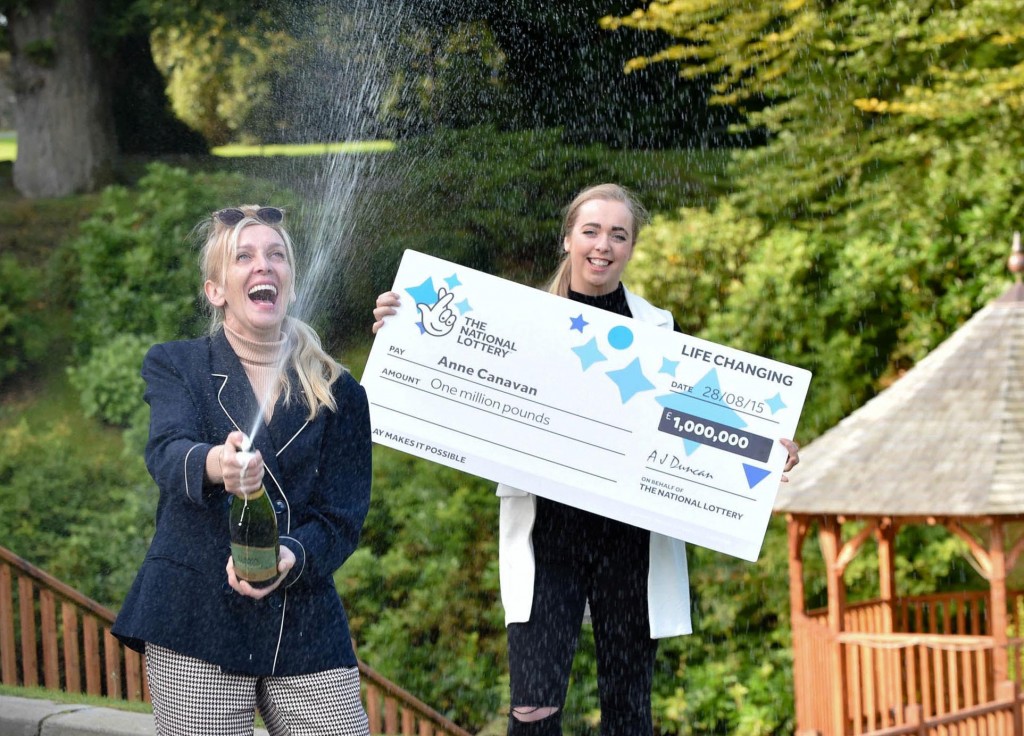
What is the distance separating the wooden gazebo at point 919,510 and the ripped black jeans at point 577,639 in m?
4.15

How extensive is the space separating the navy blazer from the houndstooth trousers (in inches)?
1.4

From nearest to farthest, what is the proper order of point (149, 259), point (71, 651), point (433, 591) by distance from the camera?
point (71, 651) < point (433, 591) < point (149, 259)

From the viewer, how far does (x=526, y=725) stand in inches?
146

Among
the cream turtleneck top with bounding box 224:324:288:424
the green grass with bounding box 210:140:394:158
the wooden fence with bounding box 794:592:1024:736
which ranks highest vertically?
the green grass with bounding box 210:140:394:158

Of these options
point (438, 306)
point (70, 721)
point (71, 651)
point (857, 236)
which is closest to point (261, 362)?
point (438, 306)

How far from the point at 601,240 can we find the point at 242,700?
158 centimetres

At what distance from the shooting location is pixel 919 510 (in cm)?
771

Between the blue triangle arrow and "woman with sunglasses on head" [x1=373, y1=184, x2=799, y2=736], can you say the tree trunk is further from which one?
the blue triangle arrow

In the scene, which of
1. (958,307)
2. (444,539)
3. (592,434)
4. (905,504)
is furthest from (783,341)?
(592,434)

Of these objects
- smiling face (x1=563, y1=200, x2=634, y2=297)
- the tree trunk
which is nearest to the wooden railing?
smiling face (x1=563, y1=200, x2=634, y2=297)

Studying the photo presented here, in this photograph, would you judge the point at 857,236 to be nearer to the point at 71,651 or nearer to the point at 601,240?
the point at 71,651

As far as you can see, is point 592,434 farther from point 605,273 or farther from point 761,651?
point 761,651

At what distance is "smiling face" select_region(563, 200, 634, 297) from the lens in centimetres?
383

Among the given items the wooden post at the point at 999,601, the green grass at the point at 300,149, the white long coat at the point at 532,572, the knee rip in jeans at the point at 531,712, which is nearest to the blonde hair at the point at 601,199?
the white long coat at the point at 532,572
